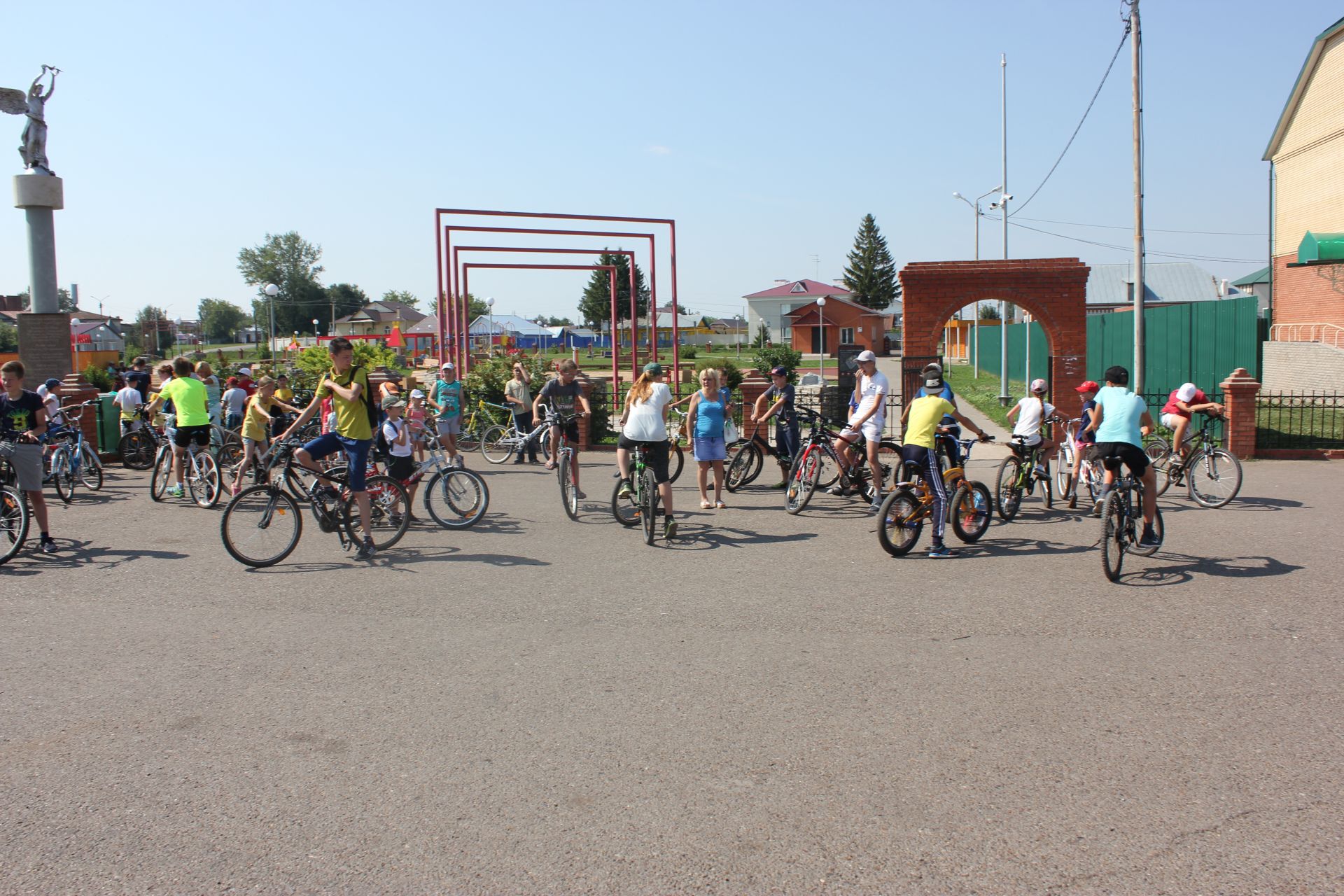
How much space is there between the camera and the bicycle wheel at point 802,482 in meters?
11.3

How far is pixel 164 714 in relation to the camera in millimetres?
5145

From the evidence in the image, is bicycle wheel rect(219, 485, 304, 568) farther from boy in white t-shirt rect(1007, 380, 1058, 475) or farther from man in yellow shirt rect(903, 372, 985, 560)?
boy in white t-shirt rect(1007, 380, 1058, 475)

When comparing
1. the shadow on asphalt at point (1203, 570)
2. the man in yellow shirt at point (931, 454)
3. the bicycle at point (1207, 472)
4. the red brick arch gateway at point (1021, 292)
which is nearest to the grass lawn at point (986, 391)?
the red brick arch gateway at point (1021, 292)

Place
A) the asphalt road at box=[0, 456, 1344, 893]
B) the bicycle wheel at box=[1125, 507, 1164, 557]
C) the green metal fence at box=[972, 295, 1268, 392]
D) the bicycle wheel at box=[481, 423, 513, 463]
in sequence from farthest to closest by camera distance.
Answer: the green metal fence at box=[972, 295, 1268, 392] → the bicycle wheel at box=[481, 423, 513, 463] → the bicycle wheel at box=[1125, 507, 1164, 557] → the asphalt road at box=[0, 456, 1344, 893]

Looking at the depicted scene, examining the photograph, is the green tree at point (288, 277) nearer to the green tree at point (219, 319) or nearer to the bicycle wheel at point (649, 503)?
the green tree at point (219, 319)

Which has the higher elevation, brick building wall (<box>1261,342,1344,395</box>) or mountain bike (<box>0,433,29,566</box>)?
brick building wall (<box>1261,342,1344,395</box>)

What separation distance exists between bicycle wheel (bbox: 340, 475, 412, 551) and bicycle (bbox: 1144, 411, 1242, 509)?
27.1 feet

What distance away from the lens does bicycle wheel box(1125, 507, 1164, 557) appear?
831 cm

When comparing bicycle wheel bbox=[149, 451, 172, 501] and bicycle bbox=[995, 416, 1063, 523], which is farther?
bicycle wheel bbox=[149, 451, 172, 501]

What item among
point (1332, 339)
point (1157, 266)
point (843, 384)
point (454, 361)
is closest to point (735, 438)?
point (843, 384)

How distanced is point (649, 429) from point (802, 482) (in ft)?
7.39

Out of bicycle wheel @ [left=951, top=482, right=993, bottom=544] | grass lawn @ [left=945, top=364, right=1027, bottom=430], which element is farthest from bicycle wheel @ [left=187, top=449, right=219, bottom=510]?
grass lawn @ [left=945, top=364, right=1027, bottom=430]

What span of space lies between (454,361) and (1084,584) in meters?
17.7

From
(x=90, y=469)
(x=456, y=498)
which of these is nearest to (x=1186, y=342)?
(x=456, y=498)
